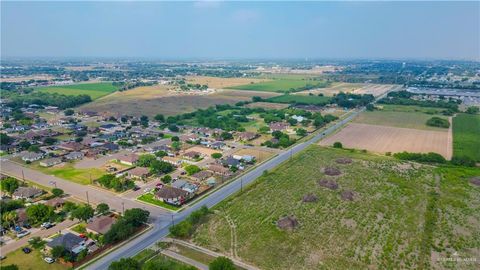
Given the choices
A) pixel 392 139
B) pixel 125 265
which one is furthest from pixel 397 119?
pixel 125 265

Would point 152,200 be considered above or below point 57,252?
below

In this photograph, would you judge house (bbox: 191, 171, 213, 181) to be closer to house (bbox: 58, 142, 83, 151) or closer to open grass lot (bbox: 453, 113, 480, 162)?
house (bbox: 58, 142, 83, 151)

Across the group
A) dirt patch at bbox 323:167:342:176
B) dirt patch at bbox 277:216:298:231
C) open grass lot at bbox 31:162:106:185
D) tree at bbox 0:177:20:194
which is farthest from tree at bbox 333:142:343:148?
tree at bbox 0:177:20:194

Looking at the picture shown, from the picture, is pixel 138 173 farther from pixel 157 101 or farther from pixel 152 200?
pixel 157 101

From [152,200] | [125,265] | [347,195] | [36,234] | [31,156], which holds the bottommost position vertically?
[36,234]

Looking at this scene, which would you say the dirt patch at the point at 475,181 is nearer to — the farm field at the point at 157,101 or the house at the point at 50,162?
the house at the point at 50,162

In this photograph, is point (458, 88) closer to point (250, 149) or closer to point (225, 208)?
point (250, 149)

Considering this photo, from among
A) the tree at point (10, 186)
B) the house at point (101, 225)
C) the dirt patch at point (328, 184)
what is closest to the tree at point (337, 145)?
the dirt patch at point (328, 184)
